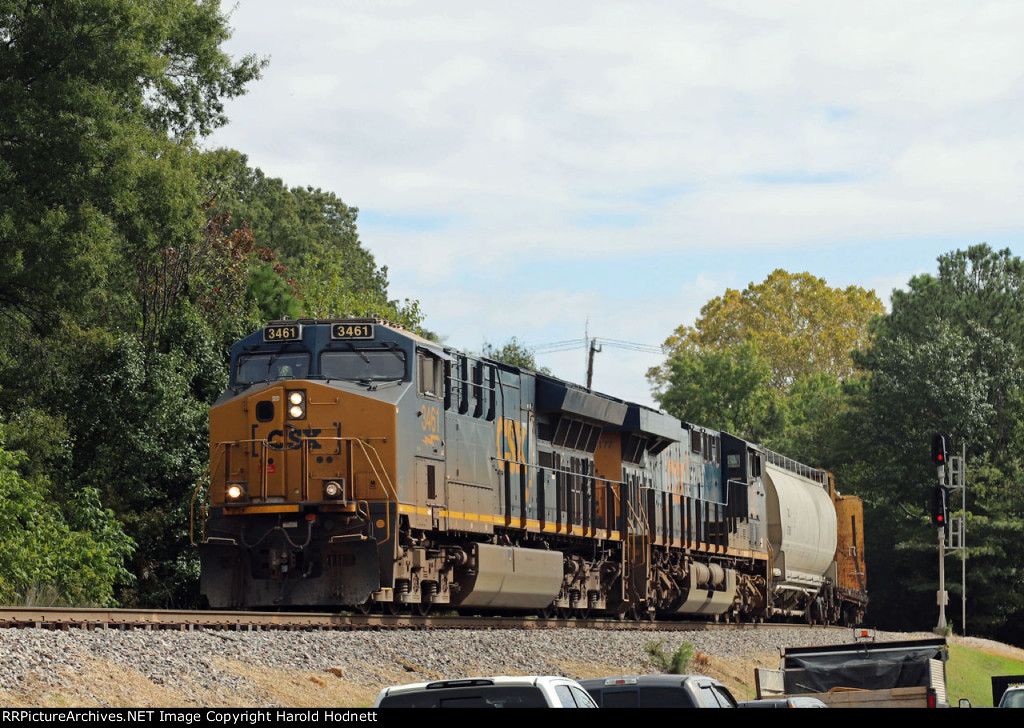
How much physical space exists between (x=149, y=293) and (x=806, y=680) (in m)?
24.3

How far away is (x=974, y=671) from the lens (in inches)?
1435

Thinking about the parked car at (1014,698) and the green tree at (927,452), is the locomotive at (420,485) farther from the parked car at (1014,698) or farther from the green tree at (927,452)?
the green tree at (927,452)

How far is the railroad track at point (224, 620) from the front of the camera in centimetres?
1485

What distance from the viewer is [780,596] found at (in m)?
37.8

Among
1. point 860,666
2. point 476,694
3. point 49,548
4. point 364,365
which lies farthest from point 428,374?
point 476,694

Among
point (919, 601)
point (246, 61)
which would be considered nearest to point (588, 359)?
point (919, 601)

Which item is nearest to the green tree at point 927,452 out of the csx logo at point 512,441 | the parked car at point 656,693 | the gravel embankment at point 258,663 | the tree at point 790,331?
the tree at point 790,331

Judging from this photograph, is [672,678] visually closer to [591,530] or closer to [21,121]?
[591,530]

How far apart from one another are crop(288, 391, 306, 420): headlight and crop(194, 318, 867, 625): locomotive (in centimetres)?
4

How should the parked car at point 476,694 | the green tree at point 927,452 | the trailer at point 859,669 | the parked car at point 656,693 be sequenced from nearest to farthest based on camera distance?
the parked car at point 476,694 → the parked car at point 656,693 → the trailer at point 859,669 → the green tree at point 927,452

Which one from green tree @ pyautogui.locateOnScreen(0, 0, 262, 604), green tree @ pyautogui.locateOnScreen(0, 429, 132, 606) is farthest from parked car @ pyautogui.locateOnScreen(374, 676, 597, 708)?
green tree @ pyautogui.locateOnScreen(0, 0, 262, 604)

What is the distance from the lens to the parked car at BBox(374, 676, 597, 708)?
9117mm

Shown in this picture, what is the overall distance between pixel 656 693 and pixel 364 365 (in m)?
9.91

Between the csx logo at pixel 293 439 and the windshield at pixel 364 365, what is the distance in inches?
39.4
